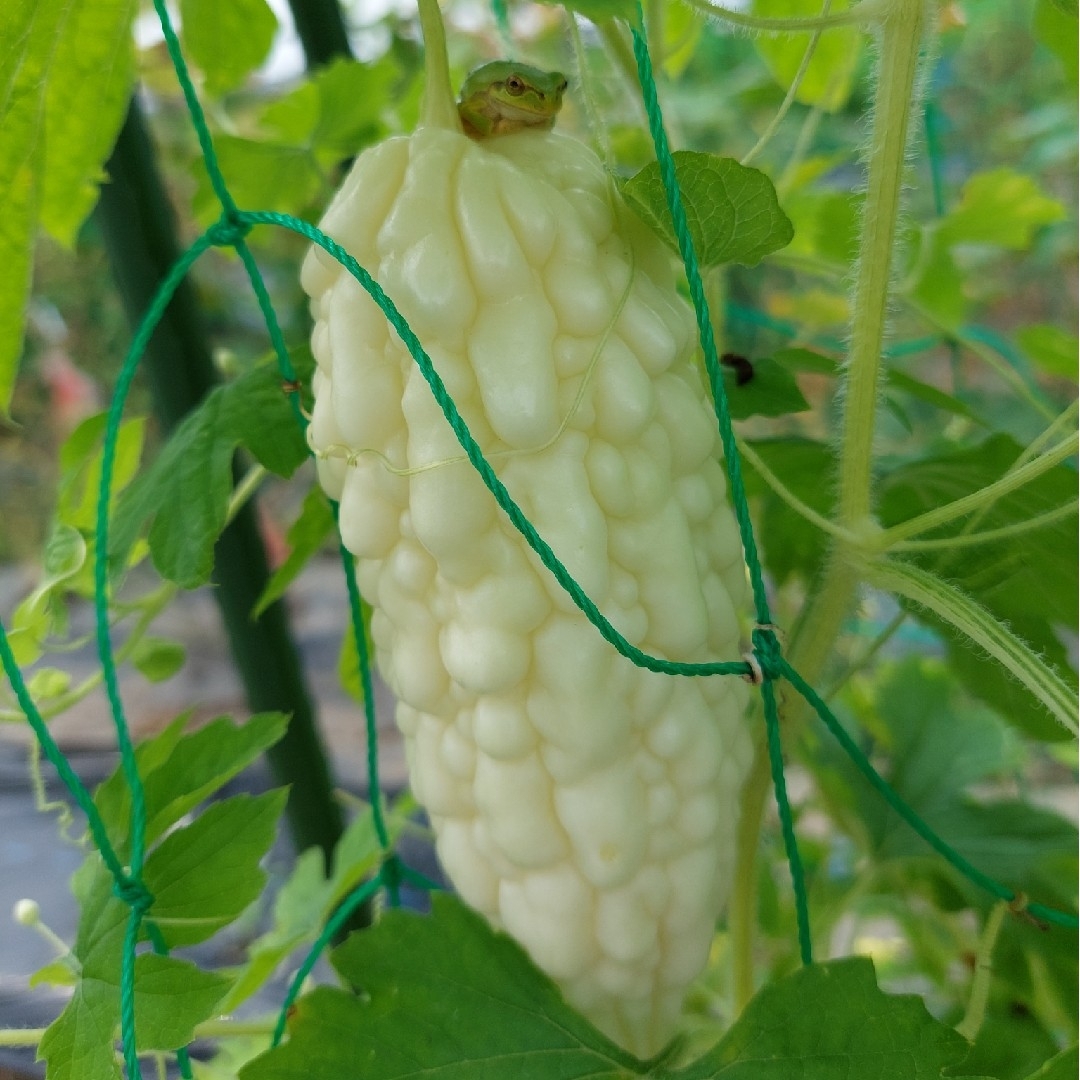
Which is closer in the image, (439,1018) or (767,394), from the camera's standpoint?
(439,1018)

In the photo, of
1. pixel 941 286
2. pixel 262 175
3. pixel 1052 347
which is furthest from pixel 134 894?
pixel 941 286

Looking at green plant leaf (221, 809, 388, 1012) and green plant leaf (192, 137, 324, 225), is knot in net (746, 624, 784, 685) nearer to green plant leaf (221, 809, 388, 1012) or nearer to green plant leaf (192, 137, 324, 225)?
green plant leaf (221, 809, 388, 1012)

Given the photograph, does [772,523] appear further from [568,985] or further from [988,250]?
[988,250]

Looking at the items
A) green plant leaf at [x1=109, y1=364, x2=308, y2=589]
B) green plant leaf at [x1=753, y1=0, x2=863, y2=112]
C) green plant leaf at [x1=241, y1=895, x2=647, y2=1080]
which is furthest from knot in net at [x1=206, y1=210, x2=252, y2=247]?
green plant leaf at [x1=753, y1=0, x2=863, y2=112]

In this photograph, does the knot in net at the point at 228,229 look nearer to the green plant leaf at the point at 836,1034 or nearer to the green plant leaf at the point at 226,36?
the green plant leaf at the point at 226,36

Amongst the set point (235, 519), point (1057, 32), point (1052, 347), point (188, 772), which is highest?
point (1057, 32)

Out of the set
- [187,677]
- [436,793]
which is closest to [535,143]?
[436,793]

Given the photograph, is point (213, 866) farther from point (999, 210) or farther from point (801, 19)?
point (999, 210)

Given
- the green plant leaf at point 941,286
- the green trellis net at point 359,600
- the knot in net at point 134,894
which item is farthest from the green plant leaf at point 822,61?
the knot in net at point 134,894
